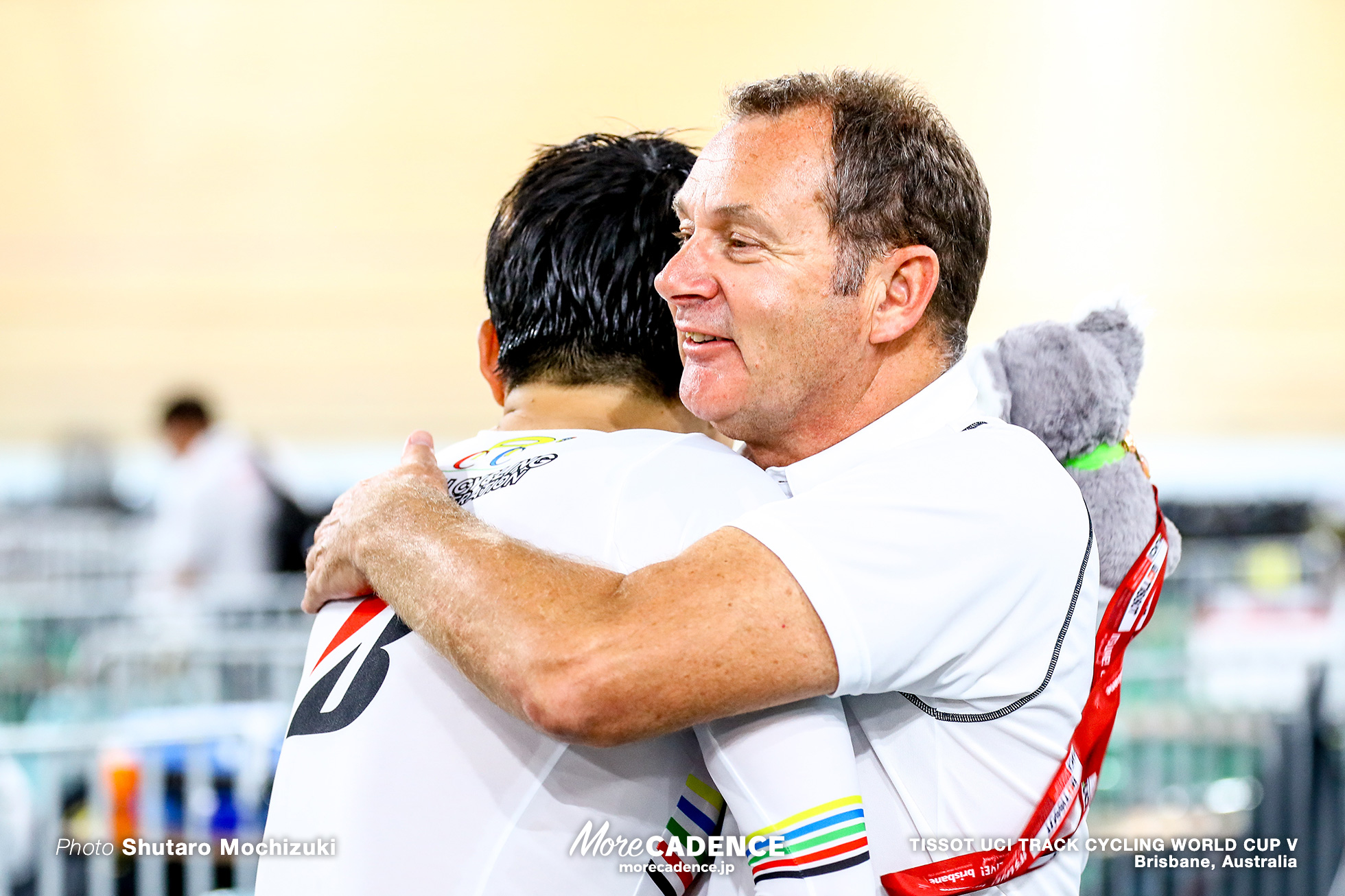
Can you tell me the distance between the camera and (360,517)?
4.61ft

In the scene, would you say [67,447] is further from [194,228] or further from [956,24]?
[956,24]

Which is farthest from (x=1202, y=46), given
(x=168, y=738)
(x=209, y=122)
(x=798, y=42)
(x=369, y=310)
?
(x=168, y=738)

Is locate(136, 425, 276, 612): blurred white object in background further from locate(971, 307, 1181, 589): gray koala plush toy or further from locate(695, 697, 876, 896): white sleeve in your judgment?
locate(695, 697, 876, 896): white sleeve

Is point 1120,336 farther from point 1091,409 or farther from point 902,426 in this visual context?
point 902,426

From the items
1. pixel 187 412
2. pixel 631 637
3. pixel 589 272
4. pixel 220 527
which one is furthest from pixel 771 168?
pixel 187 412

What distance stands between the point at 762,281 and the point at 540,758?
601 mm

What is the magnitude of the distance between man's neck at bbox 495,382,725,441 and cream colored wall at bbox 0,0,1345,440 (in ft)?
27.3

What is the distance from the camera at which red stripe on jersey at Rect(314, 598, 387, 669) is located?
142 cm

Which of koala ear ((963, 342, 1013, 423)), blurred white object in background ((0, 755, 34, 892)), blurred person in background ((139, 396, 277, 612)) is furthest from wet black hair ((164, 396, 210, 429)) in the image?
koala ear ((963, 342, 1013, 423))

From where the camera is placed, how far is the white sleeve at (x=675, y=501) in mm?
1288

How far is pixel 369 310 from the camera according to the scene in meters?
9.99

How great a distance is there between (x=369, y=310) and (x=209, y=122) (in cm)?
196

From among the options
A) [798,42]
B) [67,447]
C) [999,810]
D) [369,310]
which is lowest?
[67,447]

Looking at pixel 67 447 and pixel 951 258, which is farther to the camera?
pixel 67 447
